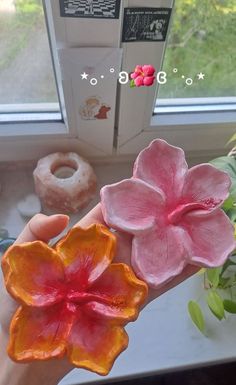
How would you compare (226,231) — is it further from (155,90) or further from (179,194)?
(155,90)

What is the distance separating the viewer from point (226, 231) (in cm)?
47

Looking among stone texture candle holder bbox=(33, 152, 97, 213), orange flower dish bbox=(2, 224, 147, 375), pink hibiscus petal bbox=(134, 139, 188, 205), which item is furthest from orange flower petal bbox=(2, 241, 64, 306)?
stone texture candle holder bbox=(33, 152, 97, 213)

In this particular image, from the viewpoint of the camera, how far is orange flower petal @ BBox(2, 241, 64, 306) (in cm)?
40

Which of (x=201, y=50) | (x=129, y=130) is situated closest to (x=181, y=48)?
(x=201, y=50)

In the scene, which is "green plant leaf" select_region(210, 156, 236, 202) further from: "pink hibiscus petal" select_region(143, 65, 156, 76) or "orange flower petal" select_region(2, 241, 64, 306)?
"orange flower petal" select_region(2, 241, 64, 306)

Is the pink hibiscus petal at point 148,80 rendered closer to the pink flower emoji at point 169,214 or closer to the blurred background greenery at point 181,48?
the blurred background greenery at point 181,48

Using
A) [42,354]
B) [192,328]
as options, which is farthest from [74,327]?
[192,328]

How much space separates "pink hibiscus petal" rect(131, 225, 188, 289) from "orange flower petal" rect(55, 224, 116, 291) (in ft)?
0.11

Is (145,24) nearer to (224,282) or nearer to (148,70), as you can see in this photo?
(148,70)

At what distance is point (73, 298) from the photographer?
1.36 feet

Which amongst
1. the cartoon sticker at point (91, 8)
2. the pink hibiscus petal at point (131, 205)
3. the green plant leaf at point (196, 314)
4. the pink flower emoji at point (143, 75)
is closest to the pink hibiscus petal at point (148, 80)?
the pink flower emoji at point (143, 75)

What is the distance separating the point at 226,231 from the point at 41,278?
0.20 metres

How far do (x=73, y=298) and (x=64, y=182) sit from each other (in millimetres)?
294

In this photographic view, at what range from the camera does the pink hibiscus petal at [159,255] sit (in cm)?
44
